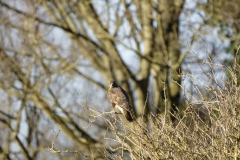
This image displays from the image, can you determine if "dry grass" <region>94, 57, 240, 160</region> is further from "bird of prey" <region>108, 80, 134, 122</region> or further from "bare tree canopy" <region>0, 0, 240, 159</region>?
"bare tree canopy" <region>0, 0, 240, 159</region>

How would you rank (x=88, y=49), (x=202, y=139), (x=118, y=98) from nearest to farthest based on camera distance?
1. (x=202, y=139)
2. (x=118, y=98)
3. (x=88, y=49)

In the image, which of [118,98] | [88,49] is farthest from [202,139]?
[88,49]

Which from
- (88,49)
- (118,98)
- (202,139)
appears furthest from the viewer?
(88,49)

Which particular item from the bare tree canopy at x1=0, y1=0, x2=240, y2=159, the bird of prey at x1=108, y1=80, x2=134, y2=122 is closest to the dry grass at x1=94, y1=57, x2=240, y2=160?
Result: the bird of prey at x1=108, y1=80, x2=134, y2=122

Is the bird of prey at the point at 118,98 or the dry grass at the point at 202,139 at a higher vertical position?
the bird of prey at the point at 118,98

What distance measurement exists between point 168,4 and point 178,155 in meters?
9.48

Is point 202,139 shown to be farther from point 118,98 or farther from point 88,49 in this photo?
point 88,49

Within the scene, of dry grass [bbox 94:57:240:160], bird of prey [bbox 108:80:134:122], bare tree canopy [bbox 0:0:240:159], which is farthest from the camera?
bare tree canopy [bbox 0:0:240:159]

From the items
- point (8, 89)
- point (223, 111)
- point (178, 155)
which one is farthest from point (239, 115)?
point (8, 89)

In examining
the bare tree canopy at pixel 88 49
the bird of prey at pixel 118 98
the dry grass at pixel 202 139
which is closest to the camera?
the dry grass at pixel 202 139

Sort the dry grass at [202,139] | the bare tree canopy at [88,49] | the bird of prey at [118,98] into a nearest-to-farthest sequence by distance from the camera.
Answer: the dry grass at [202,139], the bird of prey at [118,98], the bare tree canopy at [88,49]

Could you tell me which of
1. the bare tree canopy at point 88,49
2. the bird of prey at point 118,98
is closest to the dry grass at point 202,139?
the bird of prey at point 118,98

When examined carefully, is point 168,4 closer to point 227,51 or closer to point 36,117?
point 227,51

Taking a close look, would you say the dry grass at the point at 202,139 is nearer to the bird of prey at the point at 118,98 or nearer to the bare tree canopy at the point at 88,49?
the bird of prey at the point at 118,98
